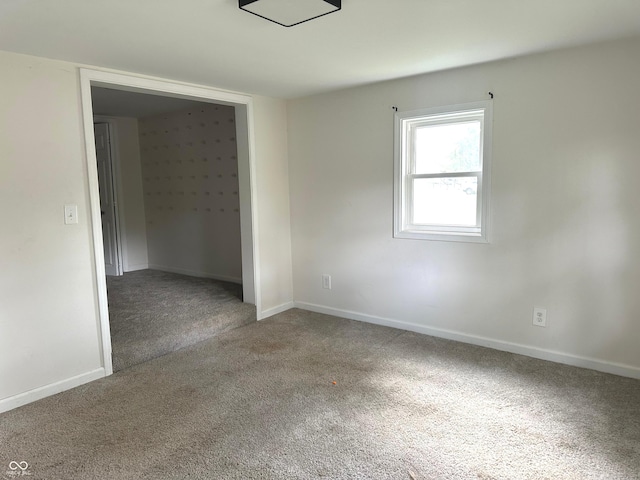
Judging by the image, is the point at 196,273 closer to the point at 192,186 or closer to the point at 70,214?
the point at 192,186

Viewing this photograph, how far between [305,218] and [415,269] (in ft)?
4.16

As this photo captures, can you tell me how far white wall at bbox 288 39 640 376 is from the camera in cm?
277

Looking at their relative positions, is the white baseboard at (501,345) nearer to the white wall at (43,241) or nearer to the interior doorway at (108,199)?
the white wall at (43,241)

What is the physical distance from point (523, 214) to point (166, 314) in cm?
309

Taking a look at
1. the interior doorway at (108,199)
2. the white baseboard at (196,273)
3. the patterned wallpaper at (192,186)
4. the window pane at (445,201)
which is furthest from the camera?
the interior doorway at (108,199)

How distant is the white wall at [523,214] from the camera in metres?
2.77

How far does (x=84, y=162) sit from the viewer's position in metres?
2.88

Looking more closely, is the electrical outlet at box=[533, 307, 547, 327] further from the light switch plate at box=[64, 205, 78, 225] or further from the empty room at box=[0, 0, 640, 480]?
the light switch plate at box=[64, 205, 78, 225]

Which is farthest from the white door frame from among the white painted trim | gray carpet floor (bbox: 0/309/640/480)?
gray carpet floor (bbox: 0/309/640/480)

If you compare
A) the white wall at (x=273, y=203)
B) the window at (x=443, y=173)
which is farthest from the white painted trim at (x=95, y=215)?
the window at (x=443, y=173)

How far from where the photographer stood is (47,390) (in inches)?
109

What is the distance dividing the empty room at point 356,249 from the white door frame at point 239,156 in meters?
0.02

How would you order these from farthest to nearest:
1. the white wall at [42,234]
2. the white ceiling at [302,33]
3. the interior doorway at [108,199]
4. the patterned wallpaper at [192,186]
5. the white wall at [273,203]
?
the interior doorway at [108,199] → the patterned wallpaper at [192,186] → the white wall at [273,203] → the white wall at [42,234] → the white ceiling at [302,33]

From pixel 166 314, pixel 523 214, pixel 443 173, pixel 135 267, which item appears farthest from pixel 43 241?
pixel 135 267
